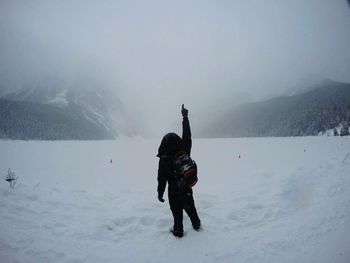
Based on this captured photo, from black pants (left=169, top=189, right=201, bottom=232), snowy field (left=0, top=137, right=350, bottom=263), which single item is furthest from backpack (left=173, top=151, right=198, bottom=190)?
snowy field (left=0, top=137, right=350, bottom=263)

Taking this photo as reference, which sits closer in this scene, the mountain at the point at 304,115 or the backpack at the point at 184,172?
the backpack at the point at 184,172

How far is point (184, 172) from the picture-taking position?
564 centimetres

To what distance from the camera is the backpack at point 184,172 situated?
18.5 feet

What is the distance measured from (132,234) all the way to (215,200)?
3.53 m

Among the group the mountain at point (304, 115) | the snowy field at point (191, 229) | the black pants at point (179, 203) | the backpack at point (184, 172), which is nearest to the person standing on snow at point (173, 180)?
the black pants at point (179, 203)

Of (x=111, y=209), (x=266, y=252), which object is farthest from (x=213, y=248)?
(x=111, y=209)

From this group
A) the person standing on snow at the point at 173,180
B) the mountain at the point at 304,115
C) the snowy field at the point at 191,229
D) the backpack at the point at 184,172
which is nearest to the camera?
the snowy field at the point at 191,229

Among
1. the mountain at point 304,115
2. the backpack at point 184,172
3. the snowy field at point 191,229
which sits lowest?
the snowy field at point 191,229

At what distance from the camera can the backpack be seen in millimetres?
5648

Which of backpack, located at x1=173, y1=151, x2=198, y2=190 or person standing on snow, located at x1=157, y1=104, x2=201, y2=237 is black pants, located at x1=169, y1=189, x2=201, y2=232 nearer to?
person standing on snow, located at x1=157, y1=104, x2=201, y2=237

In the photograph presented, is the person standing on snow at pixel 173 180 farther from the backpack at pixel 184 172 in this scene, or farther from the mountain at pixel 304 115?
the mountain at pixel 304 115

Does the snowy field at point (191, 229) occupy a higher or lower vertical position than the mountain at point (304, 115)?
lower

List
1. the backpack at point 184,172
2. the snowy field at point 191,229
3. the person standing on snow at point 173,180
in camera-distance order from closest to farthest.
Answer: the snowy field at point 191,229, the backpack at point 184,172, the person standing on snow at point 173,180

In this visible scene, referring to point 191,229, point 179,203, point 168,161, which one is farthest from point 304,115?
point 168,161
